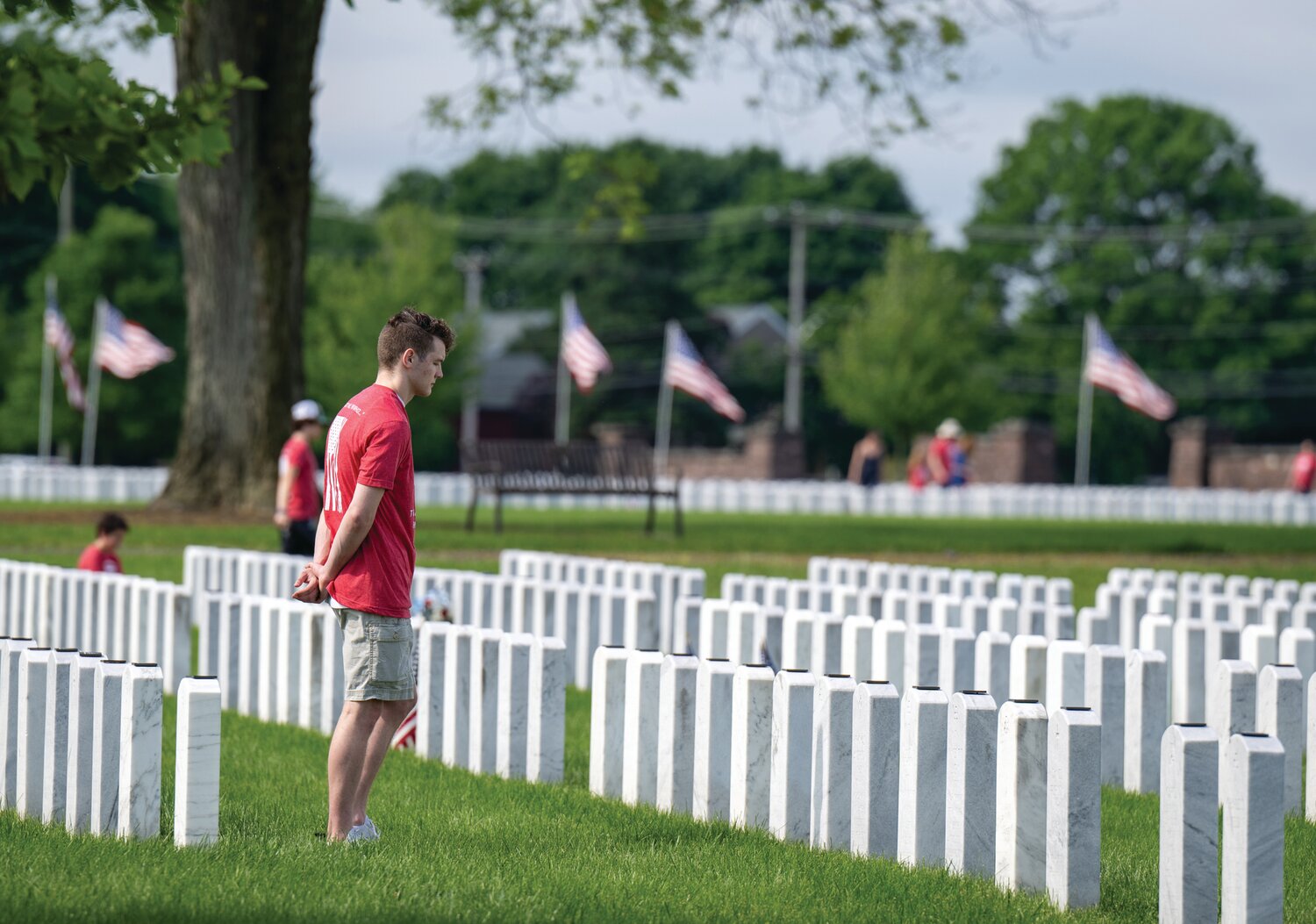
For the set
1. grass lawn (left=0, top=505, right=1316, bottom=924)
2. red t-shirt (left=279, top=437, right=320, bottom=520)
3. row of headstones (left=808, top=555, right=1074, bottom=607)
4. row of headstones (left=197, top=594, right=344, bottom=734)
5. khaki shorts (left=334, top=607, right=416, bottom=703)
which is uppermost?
red t-shirt (left=279, top=437, right=320, bottom=520)

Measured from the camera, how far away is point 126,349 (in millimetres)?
29844

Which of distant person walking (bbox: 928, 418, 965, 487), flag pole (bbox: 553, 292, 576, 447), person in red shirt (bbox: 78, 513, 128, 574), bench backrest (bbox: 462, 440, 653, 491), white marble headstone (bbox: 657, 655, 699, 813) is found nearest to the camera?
white marble headstone (bbox: 657, 655, 699, 813)

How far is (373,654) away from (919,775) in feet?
5.97

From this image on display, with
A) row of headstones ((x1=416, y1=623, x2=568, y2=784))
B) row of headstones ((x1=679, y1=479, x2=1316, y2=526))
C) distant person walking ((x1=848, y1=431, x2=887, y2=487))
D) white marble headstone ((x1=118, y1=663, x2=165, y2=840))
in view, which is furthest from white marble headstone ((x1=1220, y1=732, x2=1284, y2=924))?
row of headstones ((x1=679, y1=479, x2=1316, y2=526))

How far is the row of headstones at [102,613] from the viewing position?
8984 millimetres

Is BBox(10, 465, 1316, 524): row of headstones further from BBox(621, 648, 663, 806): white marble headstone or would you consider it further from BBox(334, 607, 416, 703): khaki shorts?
BBox(334, 607, 416, 703): khaki shorts

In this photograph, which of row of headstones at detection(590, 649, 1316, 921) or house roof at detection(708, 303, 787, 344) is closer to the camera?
row of headstones at detection(590, 649, 1316, 921)

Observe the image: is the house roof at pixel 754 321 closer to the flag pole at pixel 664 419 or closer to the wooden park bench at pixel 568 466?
the flag pole at pixel 664 419

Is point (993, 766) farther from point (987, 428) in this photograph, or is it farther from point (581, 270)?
point (581, 270)

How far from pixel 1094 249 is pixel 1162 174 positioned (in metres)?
3.83

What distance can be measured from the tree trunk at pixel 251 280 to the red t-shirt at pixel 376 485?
1418cm

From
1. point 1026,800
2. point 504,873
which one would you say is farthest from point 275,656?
point 1026,800

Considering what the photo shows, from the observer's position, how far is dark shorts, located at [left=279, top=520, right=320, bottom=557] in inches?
494

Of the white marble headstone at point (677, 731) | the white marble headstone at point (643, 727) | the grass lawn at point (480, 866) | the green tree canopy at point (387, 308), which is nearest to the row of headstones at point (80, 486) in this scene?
the green tree canopy at point (387, 308)
